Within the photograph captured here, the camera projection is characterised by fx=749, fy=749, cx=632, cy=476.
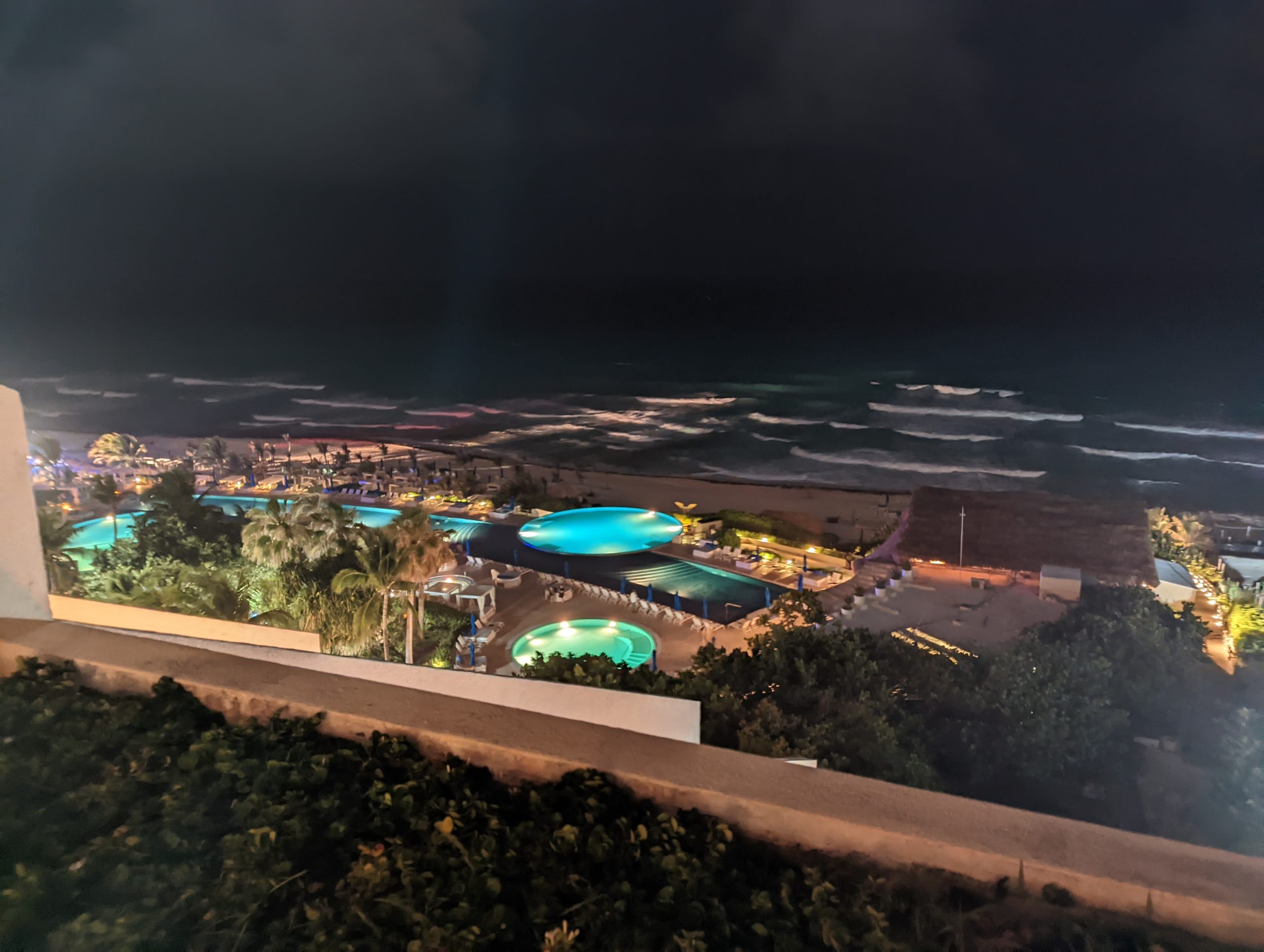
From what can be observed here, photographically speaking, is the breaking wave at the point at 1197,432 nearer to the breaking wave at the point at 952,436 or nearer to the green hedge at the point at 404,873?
the breaking wave at the point at 952,436

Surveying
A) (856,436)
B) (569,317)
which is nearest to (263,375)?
(569,317)

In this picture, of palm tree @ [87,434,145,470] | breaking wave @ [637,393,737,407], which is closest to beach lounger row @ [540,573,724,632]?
palm tree @ [87,434,145,470]

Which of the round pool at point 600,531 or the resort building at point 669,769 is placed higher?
the resort building at point 669,769

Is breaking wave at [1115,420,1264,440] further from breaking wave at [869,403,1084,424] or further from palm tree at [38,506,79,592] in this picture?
palm tree at [38,506,79,592]

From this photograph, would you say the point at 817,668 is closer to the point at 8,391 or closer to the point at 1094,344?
the point at 8,391

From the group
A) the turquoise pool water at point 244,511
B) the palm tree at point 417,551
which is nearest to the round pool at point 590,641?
the palm tree at point 417,551

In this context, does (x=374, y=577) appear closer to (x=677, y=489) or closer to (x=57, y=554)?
(x=57, y=554)

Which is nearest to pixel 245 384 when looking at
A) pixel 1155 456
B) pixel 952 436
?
pixel 952 436
